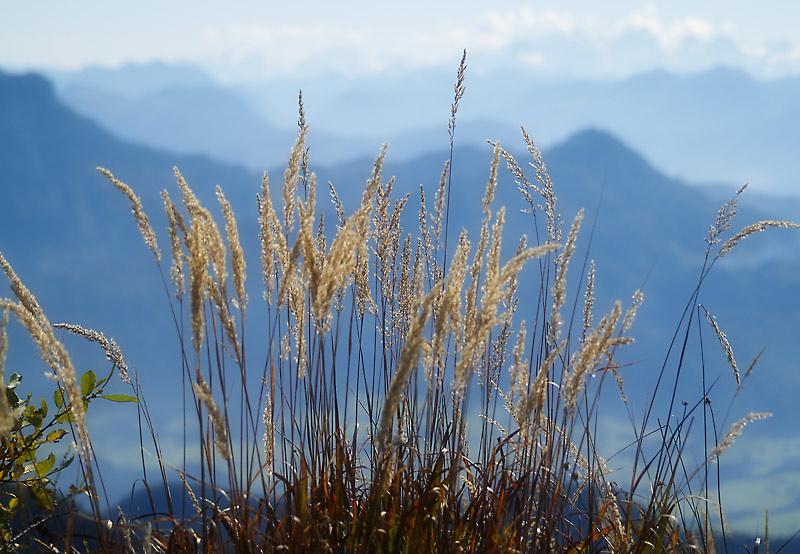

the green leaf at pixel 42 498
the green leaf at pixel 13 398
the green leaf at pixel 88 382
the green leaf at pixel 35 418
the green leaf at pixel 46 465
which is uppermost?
the green leaf at pixel 88 382

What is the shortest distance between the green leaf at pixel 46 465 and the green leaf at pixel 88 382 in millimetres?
245

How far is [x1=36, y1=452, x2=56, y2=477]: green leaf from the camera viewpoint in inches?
91.4

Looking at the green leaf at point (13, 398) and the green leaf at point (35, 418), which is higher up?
the green leaf at point (13, 398)

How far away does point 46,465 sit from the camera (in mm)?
2346

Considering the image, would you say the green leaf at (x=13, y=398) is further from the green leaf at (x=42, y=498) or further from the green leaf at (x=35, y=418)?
the green leaf at (x=42, y=498)

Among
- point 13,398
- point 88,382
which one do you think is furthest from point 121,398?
point 13,398

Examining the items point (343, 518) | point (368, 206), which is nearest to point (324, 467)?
point (343, 518)

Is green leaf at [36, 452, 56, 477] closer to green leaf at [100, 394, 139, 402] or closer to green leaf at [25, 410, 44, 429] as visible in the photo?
green leaf at [25, 410, 44, 429]

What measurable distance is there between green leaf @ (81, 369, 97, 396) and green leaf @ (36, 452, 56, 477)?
0.24 meters

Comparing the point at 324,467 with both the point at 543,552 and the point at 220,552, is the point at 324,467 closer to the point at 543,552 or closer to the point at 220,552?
the point at 220,552

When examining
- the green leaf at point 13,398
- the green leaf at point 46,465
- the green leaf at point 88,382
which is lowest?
the green leaf at point 46,465

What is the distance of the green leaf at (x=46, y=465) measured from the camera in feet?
7.61

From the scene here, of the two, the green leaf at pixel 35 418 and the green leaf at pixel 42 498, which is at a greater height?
the green leaf at pixel 35 418

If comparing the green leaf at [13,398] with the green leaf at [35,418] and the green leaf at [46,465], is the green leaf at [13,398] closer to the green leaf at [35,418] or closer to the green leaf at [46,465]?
the green leaf at [35,418]
